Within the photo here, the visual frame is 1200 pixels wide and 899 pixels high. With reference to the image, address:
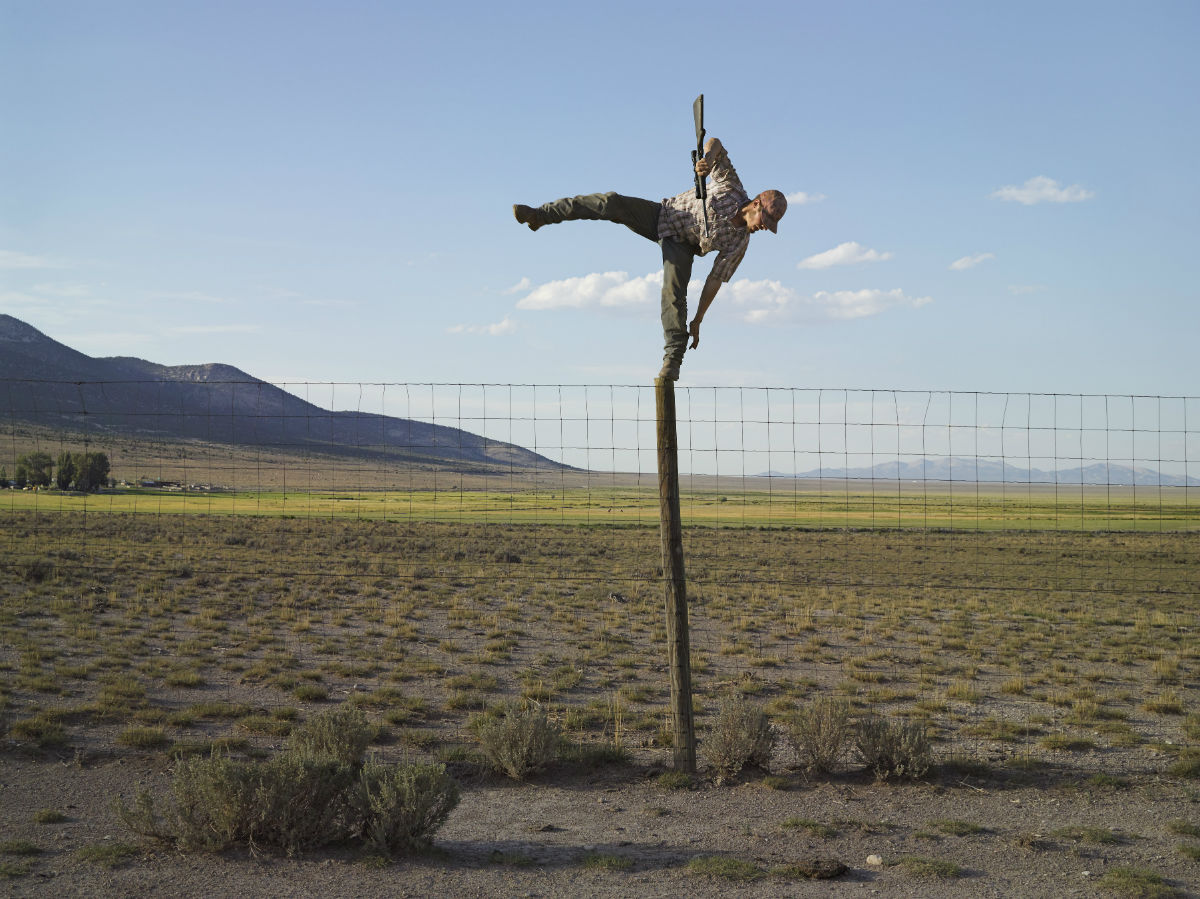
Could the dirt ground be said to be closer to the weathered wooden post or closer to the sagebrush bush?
the sagebrush bush

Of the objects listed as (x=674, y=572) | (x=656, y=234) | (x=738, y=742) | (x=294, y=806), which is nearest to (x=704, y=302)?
(x=656, y=234)

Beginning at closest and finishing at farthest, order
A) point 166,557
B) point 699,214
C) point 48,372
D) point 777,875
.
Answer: point 777,875 < point 699,214 < point 166,557 < point 48,372

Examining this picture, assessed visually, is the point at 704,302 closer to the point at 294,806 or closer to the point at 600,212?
the point at 600,212

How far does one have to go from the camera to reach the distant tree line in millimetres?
49750

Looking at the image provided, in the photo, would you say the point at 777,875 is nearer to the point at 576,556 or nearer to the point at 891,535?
the point at 576,556

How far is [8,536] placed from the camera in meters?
36.8

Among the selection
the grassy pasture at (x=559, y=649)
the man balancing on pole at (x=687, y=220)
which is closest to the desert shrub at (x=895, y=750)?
the grassy pasture at (x=559, y=649)

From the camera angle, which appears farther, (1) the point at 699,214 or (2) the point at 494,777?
(2) the point at 494,777

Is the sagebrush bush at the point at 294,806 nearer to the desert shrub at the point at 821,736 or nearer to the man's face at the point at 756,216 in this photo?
the desert shrub at the point at 821,736

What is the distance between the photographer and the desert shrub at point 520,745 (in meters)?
8.60

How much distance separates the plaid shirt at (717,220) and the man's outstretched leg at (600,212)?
0.11 m

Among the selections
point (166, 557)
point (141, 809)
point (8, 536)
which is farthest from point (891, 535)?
point (141, 809)

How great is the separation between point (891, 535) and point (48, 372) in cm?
18240

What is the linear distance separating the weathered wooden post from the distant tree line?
47.6 metres
